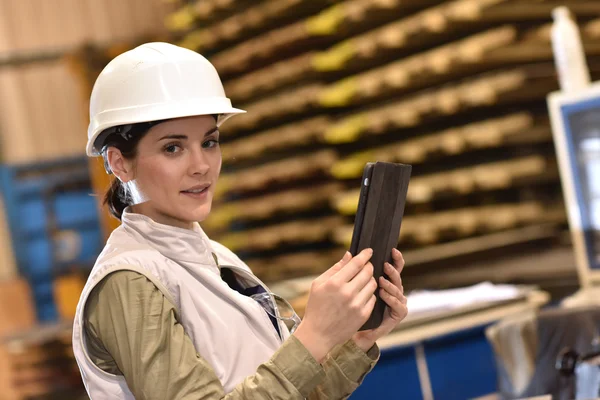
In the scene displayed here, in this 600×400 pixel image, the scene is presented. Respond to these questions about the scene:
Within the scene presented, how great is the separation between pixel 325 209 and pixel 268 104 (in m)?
0.86

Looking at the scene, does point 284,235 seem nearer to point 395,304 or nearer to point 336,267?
point 395,304

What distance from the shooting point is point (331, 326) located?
1201mm

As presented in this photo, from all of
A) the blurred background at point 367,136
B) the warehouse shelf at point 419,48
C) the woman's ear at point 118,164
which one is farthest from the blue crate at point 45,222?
the woman's ear at point 118,164

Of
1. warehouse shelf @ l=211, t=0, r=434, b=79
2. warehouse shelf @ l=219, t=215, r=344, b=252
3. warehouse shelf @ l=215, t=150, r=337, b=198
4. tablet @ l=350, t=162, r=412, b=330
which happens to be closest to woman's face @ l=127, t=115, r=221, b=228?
tablet @ l=350, t=162, r=412, b=330

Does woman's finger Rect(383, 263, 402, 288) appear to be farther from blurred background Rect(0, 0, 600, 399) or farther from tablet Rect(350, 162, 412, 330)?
blurred background Rect(0, 0, 600, 399)

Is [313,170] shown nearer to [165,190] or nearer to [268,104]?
[268,104]

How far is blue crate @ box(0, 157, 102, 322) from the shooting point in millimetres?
8992

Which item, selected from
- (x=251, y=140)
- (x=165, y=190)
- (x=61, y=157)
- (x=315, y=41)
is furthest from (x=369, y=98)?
(x=61, y=157)

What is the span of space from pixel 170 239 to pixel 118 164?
0.51ft

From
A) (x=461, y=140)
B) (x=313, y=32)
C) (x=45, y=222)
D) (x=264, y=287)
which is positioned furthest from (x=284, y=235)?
(x=264, y=287)

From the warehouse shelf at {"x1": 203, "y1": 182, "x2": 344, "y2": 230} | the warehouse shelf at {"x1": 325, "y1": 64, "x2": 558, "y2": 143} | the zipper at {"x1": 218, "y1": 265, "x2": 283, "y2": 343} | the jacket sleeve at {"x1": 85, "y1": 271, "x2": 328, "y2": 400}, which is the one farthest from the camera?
the warehouse shelf at {"x1": 203, "y1": 182, "x2": 344, "y2": 230}

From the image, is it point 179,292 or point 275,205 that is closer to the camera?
point 179,292

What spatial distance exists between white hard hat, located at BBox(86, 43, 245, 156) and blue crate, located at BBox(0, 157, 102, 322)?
26.0 feet

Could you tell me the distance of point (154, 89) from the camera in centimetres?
127
